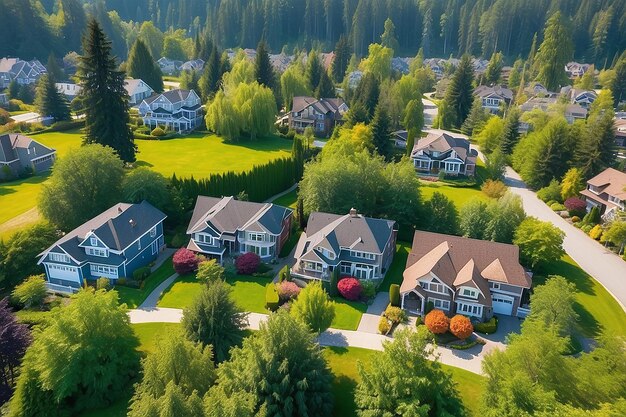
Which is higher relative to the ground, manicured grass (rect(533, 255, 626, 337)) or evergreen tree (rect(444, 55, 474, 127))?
evergreen tree (rect(444, 55, 474, 127))

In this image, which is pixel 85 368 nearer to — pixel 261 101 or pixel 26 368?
pixel 26 368

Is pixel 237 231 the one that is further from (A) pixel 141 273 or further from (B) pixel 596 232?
(B) pixel 596 232

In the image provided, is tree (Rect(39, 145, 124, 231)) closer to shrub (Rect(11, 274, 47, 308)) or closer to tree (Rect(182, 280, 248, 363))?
shrub (Rect(11, 274, 47, 308))

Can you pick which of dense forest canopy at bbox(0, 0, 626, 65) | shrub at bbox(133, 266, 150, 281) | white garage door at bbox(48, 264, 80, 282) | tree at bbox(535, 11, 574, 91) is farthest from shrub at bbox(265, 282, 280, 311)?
dense forest canopy at bbox(0, 0, 626, 65)

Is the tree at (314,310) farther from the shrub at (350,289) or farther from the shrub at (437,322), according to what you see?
the shrub at (437,322)

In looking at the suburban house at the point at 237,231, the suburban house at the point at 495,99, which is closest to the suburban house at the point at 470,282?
the suburban house at the point at 237,231

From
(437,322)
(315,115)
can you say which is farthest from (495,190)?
(315,115)
